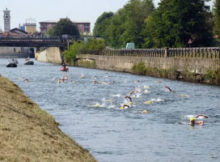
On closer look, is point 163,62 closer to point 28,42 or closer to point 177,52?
point 177,52

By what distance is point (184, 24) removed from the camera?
113 m

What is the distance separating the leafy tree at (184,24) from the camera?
4444 inches

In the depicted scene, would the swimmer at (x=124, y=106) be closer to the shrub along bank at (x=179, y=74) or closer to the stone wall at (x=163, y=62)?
the shrub along bank at (x=179, y=74)

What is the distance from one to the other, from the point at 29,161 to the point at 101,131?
15.8 metres

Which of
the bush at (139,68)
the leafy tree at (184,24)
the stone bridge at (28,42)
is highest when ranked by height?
the leafy tree at (184,24)

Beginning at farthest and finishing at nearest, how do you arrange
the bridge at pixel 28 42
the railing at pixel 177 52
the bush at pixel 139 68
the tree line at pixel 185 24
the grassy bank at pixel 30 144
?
the bridge at pixel 28 42 → the tree line at pixel 185 24 → the bush at pixel 139 68 → the railing at pixel 177 52 → the grassy bank at pixel 30 144

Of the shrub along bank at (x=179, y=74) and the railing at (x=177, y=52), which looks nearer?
the shrub along bank at (x=179, y=74)

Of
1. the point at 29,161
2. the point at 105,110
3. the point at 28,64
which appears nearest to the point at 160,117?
the point at 105,110

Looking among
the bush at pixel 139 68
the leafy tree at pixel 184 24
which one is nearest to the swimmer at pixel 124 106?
the bush at pixel 139 68

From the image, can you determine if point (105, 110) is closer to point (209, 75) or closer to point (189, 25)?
point (209, 75)

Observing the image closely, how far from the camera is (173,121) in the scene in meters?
39.3

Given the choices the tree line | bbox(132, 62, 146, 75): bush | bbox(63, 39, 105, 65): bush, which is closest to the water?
bbox(132, 62, 146, 75): bush

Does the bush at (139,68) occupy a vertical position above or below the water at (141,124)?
below

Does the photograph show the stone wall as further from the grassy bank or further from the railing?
the grassy bank
